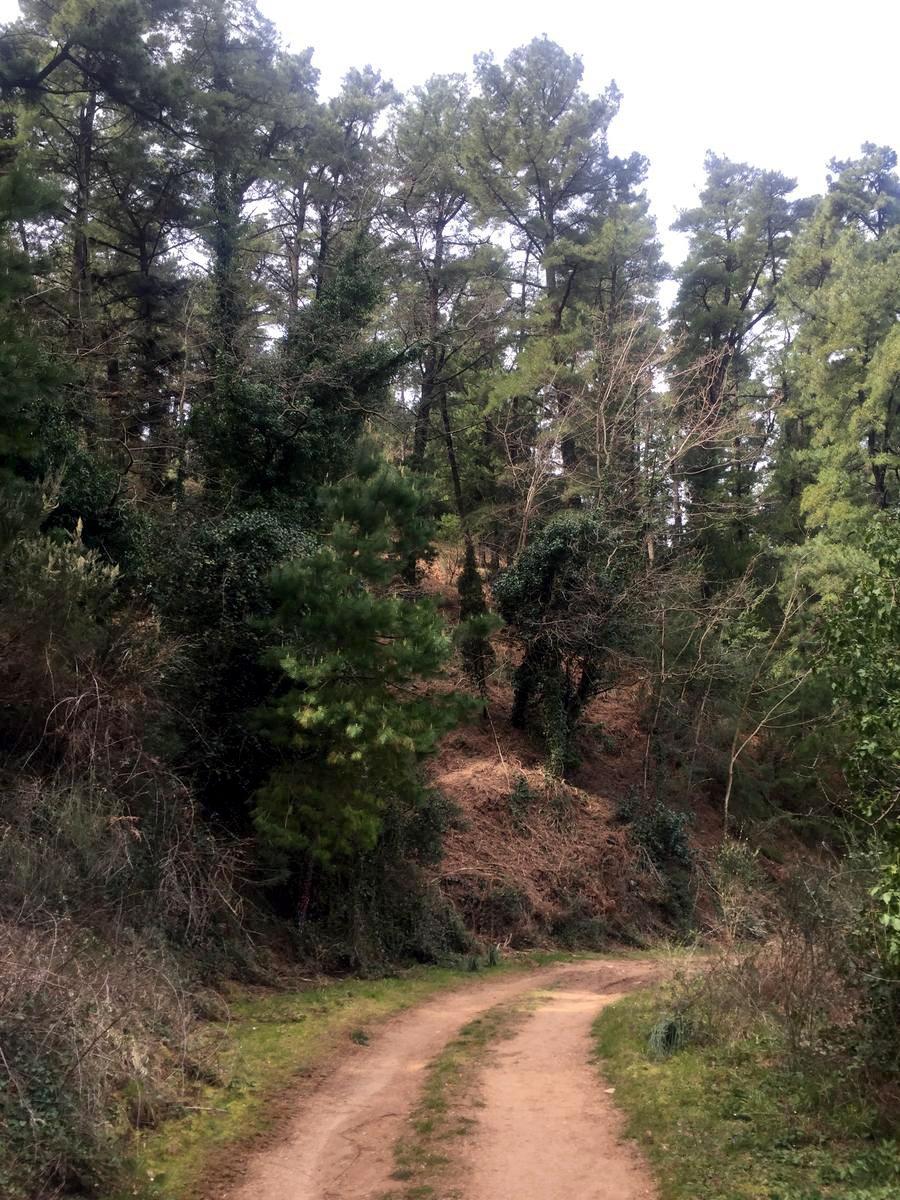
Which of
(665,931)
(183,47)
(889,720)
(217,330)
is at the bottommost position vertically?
(665,931)

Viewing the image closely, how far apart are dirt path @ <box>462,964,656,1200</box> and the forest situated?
149 centimetres

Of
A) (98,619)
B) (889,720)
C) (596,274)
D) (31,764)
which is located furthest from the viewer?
(596,274)

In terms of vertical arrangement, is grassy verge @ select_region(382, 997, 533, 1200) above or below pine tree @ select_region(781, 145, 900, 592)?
below

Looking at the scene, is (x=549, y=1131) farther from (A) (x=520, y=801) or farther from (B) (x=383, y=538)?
(A) (x=520, y=801)

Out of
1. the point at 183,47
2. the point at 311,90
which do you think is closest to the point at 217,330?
the point at 183,47

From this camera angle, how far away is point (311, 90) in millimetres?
27828

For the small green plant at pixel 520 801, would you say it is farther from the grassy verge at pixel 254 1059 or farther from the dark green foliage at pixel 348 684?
the dark green foliage at pixel 348 684

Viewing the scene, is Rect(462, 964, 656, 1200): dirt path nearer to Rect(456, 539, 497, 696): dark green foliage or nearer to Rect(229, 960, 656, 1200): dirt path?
Rect(229, 960, 656, 1200): dirt path

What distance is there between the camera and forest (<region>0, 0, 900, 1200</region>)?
9070 millimetres

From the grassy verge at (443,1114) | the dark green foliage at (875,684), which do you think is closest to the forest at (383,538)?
the dark green foliage at (875,684)

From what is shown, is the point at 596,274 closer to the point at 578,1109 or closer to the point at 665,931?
the point at 665,931

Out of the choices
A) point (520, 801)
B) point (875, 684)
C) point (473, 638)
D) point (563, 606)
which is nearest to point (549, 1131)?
point (875, 684)

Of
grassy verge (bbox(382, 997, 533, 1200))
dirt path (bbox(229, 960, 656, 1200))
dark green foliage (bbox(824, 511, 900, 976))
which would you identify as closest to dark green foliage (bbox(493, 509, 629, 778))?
dirt path (bbox(229, 960, 656, 1200))

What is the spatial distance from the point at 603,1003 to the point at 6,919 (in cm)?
851
